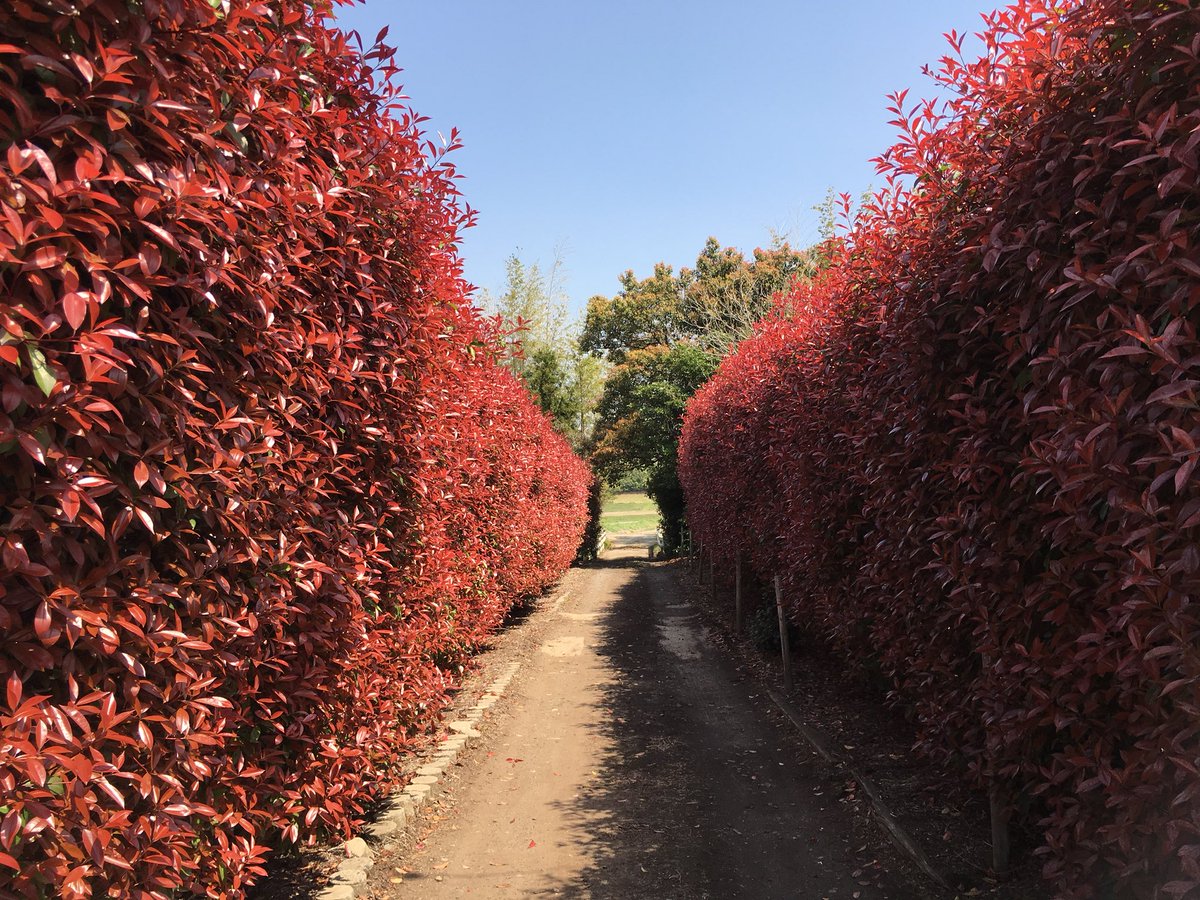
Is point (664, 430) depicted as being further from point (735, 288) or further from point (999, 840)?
point (999, 840)

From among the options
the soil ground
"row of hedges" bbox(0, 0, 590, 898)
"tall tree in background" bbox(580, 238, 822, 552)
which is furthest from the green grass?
"row of hedges" bbox(0, 0, 590, 898)

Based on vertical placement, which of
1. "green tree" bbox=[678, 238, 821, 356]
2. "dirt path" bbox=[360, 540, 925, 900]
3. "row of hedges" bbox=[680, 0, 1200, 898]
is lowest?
"dirt path" bbox=[360, 540, 925, 900]

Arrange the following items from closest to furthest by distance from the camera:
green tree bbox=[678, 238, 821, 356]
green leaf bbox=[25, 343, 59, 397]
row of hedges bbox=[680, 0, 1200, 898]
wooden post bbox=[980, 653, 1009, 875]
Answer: green leaf bbox=[25, 343, 59, 397]
row of hedges bbox=[680, 0, 1200, 898]
wooden post bbox=[980, 653, 1009, 875]
green tree bbox=[678, 238, 821, 356]

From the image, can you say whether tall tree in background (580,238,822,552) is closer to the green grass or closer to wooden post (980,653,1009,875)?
the green grass

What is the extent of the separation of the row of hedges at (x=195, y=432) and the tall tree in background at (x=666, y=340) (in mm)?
13333

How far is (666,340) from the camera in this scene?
3875cm

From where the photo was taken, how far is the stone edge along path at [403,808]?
345 centimetres

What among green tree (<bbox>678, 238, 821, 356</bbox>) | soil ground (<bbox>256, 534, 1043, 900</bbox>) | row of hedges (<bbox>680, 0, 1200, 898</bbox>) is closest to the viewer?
row of hedges (<bbox>680, 0, 1200, 898</bbox>)

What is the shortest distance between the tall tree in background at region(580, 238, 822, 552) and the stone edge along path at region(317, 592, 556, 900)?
12445mm

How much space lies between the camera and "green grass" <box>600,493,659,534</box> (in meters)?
49.9

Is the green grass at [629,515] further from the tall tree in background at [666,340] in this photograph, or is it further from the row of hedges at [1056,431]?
the row of hedges at [1056,431]

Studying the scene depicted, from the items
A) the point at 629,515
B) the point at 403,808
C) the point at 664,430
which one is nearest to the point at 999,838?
the point at 403,808

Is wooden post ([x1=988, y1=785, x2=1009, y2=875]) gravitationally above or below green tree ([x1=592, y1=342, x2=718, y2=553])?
below

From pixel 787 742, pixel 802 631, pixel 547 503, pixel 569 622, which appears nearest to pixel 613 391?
pixel 547 503
